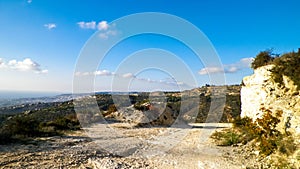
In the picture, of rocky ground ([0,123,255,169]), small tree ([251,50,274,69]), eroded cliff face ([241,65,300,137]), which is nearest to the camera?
rocky ground ([0,123,255,169])

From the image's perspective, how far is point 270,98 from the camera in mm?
12359

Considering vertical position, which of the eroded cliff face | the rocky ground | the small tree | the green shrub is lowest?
the rocky ground

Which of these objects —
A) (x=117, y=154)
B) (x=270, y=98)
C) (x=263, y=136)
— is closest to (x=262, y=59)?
(x=270, y=98)

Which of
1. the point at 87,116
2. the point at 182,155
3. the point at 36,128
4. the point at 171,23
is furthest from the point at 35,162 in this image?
the point at 87,116

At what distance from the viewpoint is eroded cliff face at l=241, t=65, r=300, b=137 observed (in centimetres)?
1016

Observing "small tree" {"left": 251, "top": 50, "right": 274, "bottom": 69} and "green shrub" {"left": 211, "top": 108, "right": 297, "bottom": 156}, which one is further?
"small tree" {"left": 251, "top": 50, "right": 274, "bottom": 69}

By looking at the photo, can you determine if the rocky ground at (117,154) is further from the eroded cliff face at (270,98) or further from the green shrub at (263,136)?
the eroded cliff face at (270,98)

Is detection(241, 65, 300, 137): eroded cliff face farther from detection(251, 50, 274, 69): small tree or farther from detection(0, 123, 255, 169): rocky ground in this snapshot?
detection(0, 123, 255, 169): rocky ground

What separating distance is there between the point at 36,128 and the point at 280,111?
1191cm

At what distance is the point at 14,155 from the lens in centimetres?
895

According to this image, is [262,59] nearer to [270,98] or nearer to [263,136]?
[270,98]

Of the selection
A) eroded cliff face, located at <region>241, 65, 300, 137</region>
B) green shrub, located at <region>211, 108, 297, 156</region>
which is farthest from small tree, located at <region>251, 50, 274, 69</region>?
green shrub, located at <region>211, 108, 297, 156</region>

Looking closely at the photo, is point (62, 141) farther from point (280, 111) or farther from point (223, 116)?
point (223, 116)

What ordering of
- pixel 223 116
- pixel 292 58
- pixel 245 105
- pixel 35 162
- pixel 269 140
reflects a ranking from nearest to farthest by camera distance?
pixel 35 162
pixel 269 140
pixel 292 58
pixel 245 105
pixel 223 116
